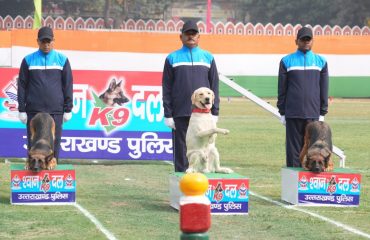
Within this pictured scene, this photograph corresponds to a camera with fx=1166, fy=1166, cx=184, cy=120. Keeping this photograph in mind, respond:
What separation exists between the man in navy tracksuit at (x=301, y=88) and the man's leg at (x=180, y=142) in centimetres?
141

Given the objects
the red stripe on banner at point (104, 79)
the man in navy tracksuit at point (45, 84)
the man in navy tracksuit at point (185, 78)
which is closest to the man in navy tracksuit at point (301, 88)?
the man in navy tracksuit at point (185, 78)

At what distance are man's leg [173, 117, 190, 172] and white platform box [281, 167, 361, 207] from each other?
4.26ft

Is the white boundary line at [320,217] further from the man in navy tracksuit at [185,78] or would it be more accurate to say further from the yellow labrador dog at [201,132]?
the man in navy tracksuit at [185,78]

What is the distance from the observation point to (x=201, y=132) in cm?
1266

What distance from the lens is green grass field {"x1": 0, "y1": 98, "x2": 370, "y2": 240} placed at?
11188 mm

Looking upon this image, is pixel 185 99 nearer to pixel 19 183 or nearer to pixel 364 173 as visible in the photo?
pixel 19 183

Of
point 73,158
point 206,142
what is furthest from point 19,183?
point 73,158

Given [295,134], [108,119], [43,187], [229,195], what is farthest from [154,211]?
[108,119]

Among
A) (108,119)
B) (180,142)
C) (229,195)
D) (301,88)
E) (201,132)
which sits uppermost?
(301,88)

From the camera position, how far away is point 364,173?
17766 millimetres

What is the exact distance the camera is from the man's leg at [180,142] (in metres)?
13.5

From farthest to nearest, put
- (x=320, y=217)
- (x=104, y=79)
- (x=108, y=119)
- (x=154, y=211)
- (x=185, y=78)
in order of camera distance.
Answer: (x=104, y=79) → (x=108, y=119) → (x=185, y=78) → (x=154, y=211) → (x=320, y=217)

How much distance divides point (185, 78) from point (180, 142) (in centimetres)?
76

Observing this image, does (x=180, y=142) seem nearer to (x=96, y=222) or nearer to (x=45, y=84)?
(x=45, y=84)
